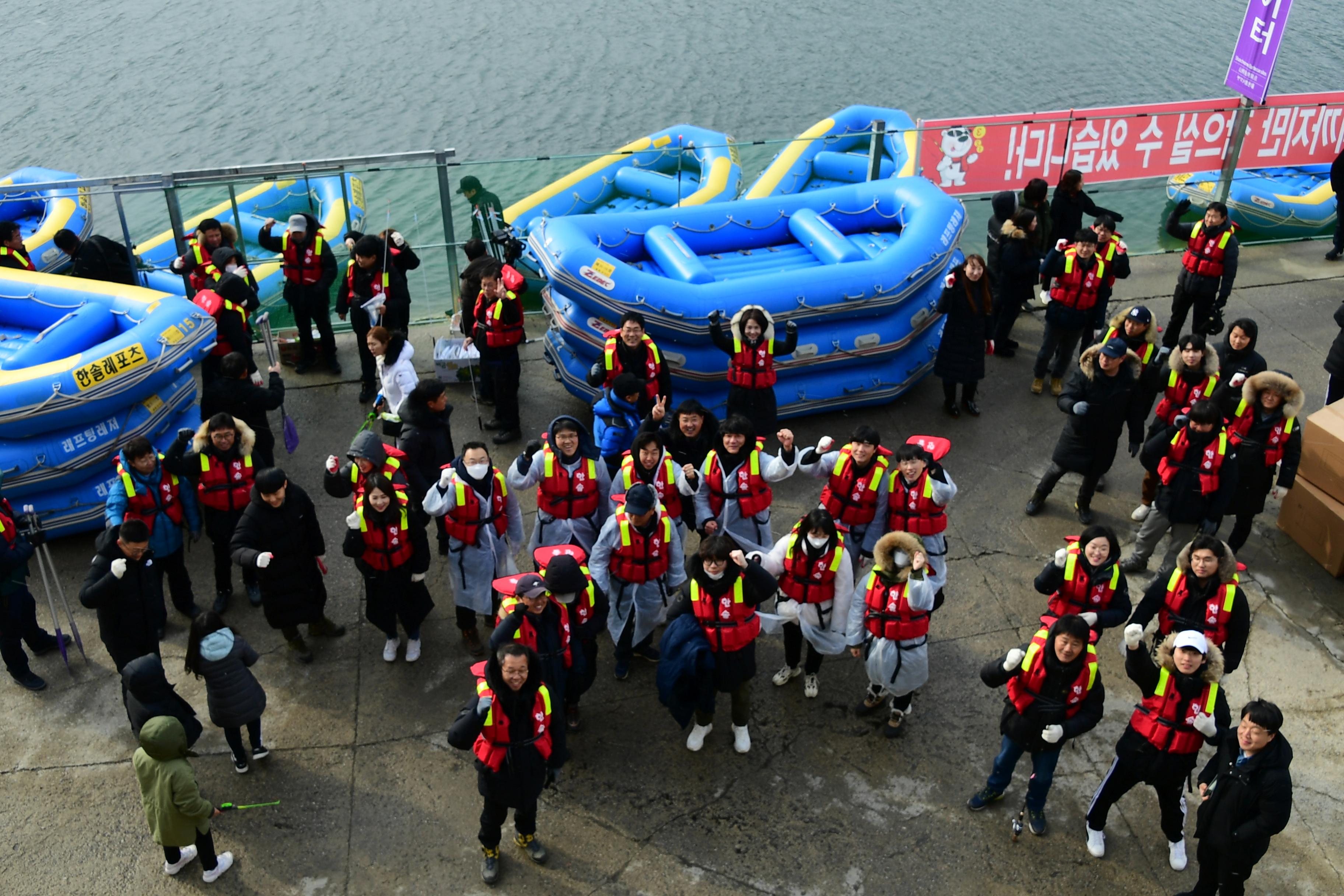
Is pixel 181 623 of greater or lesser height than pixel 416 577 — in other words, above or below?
below

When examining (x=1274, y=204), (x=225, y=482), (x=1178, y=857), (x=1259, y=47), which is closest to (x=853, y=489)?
(x=1178, y=857)

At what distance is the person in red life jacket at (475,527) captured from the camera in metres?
6.12

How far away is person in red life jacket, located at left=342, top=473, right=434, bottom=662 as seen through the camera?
600 cm

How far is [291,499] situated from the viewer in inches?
242

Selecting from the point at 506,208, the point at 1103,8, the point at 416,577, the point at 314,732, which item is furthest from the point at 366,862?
the point at 1103,8

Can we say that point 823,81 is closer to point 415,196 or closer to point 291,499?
point 415,196

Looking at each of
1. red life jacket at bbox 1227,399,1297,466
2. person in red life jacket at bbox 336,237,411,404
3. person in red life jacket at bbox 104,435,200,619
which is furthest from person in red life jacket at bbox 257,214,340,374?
red life jacket at bbox 1227,399,1297,466

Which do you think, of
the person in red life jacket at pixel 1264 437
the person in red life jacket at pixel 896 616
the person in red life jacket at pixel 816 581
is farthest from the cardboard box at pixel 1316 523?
the person in red life jacket at pixel 816 581

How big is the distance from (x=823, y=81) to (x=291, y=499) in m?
16.6

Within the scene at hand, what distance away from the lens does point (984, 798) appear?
5.49 m

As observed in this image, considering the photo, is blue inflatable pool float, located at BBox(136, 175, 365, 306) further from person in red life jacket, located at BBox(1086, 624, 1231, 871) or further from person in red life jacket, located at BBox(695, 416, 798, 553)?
person in red life jacket, located at BBox(1086, 624, 1231, 871)

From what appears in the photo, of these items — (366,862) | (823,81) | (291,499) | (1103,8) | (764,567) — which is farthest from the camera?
(1103,8)

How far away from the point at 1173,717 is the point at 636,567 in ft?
8.70

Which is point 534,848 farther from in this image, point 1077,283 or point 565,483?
point 1077,283
